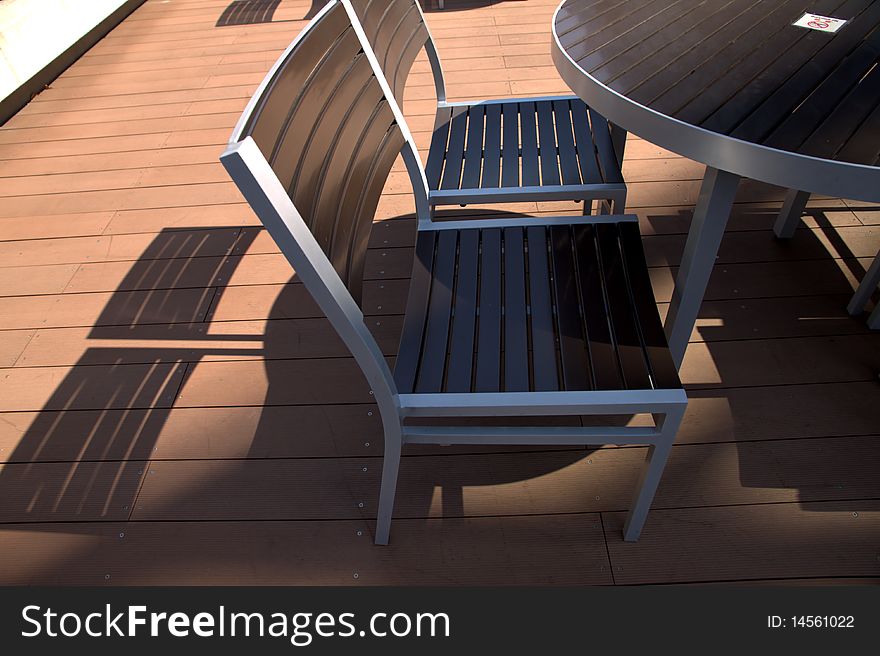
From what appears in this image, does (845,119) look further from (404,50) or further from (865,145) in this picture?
(404,50)

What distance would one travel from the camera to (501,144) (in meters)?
1.65

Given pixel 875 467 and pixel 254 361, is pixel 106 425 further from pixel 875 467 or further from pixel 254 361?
pixel 875 467

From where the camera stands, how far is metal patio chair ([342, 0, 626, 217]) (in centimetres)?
A: 145

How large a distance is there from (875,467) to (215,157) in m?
2.53

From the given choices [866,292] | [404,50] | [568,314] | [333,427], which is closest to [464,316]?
[568,314]

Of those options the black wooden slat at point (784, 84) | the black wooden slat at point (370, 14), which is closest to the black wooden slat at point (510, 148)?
the black wooden slat at point (370, 14)

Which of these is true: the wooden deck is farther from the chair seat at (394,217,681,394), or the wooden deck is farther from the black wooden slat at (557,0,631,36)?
the black wooden slat at (557,0,631,36)

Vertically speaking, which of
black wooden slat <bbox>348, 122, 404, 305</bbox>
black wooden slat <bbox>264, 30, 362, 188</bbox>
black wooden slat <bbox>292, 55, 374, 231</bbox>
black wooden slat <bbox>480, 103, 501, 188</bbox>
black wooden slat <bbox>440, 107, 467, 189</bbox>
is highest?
black wooden slat <bbox>264, 30, 362, 188</bbox>

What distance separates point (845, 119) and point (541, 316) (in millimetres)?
585

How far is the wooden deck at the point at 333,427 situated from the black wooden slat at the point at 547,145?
47cm

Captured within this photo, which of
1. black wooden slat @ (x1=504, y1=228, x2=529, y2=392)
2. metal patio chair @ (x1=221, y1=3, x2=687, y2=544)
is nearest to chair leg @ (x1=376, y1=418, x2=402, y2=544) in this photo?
metal patio chair @ (x1=221, y1=3, x2=687, y2=544)

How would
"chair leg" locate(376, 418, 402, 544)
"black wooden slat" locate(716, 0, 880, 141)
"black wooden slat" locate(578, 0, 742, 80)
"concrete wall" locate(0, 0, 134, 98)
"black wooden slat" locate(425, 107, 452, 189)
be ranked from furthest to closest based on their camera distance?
1. "concrete wall" locate(0, 0, 134, 98)
2. "black wooden slat" locate(425, 107, 452, 189)
3. "black wooden slat" locate(578, 0, 742, 80)
4. "chair leg" locate(376, 418, 402, 544)
5. "black wooden slat" locate(716, 0, 880, 141)

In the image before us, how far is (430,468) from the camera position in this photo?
145 centimetres

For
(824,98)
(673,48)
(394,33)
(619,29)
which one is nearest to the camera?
(824,98)
